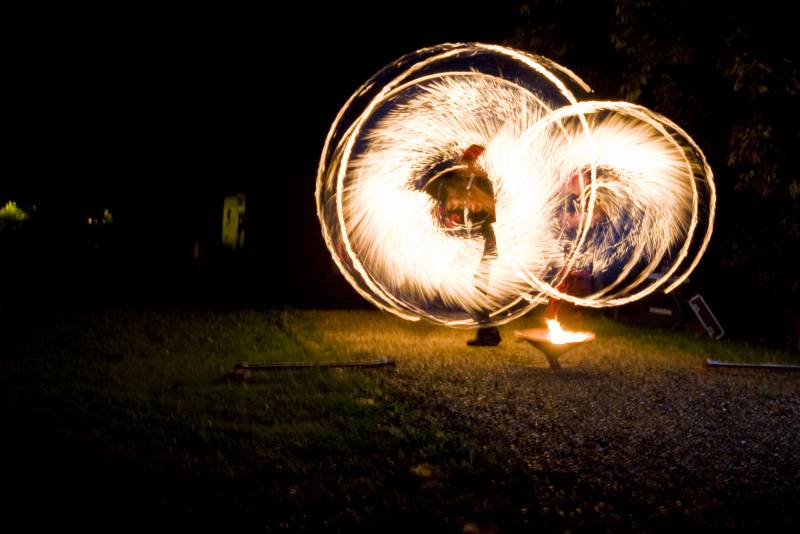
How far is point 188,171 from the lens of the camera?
2612 cm

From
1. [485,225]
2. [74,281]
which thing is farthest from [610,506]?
[74,281]

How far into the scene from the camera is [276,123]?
19.0 metres

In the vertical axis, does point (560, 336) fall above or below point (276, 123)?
below

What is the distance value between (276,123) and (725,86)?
35.5 feet

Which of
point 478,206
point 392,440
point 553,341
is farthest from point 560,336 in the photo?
point 392,440

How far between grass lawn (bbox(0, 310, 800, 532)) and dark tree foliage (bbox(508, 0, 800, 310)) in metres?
2.69

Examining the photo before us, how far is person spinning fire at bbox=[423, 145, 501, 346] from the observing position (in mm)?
9148

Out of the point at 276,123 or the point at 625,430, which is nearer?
the point at 625,430

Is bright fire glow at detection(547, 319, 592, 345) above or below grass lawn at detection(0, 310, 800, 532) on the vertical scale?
above

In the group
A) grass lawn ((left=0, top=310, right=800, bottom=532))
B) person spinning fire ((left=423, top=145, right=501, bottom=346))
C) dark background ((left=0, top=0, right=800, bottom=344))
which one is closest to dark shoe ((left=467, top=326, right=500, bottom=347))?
person spinning fire ((left=423, top=145, right=501, bottom=346))

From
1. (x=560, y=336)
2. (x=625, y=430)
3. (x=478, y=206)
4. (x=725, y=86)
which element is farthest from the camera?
(x=725, y=86)

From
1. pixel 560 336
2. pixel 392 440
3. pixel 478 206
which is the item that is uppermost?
pixel 478 206

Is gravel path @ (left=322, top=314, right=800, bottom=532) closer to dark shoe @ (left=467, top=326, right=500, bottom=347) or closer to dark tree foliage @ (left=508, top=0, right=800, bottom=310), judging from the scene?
dark shoe @ (left=467, top=326, right=500, bottom=347)

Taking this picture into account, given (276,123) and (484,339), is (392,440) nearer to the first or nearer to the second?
(484,339)
